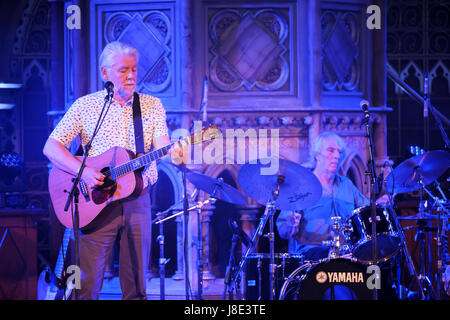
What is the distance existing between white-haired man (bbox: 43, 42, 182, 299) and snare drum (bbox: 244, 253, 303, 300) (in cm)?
122

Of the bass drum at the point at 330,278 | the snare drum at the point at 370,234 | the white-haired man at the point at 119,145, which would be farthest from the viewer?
the snare drum at the point at 370,234

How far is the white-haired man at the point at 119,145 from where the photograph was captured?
3633 millimetres

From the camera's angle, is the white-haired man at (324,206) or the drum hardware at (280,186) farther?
the white-haired man at (324,206)

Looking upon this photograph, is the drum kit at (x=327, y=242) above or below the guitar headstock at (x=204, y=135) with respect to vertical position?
below

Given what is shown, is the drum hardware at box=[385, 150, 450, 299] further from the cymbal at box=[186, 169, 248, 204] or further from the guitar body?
the guitar body

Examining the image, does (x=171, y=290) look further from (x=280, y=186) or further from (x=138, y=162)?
(x=138, y=162)

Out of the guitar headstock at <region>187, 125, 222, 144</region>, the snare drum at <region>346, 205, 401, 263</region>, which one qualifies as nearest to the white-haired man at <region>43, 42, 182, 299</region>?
the guitar headstock at <region>187, 125, 222, 144</region>

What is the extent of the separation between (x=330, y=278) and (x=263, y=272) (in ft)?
2.66

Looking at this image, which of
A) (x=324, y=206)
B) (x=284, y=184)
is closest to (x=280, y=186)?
(x=284, y=184)

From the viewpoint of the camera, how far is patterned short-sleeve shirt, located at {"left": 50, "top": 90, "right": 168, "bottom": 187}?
3.79 m

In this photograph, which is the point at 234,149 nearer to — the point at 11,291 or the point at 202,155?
the point at 202,155

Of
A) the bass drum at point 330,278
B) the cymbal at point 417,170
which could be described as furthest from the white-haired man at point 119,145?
the cymbal at point 417,170

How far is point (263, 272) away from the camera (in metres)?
4.67

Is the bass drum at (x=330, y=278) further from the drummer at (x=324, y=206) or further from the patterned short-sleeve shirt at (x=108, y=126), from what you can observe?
the patterned short-sleeve shirt at (x=108, y=126)
